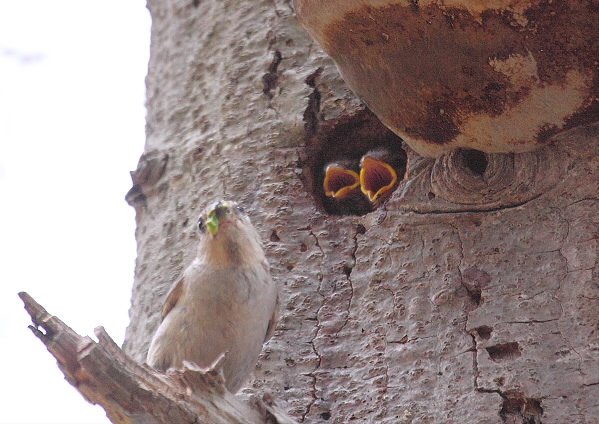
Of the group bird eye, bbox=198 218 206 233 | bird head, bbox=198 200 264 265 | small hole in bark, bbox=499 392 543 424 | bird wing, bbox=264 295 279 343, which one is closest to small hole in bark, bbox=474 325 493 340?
small hole in bark, bbox=499 392 543 424

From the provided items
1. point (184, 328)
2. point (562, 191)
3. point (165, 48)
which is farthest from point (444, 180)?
point (165, 48)

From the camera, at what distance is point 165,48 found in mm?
3932

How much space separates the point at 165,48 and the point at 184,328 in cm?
157

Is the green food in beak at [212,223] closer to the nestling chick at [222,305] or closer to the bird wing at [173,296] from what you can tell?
the nestling chick at [222,305]

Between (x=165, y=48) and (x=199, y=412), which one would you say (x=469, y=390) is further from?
(x=165, y=48)

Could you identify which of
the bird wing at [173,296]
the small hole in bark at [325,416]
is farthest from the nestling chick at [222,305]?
the small hole in bark at [325,416]

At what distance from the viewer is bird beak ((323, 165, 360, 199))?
3.29 metres

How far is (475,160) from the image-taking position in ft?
9.50

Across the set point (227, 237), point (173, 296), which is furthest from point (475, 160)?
point (173, 296)

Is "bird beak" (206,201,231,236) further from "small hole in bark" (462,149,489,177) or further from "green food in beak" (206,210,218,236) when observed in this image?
"small hole in bark" (462,149,489,177)

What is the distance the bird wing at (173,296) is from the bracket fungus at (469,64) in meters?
0.85

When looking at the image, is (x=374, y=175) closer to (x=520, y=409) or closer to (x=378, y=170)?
(x=378, y=170)

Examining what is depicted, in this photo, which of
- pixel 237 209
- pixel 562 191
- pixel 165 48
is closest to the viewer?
pixel 562 191

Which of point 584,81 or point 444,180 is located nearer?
point 584,81
